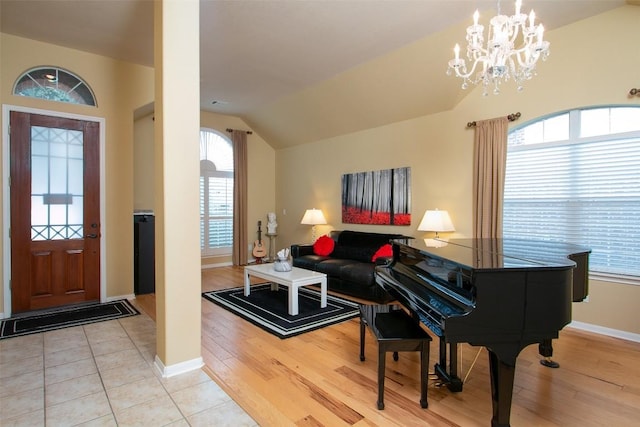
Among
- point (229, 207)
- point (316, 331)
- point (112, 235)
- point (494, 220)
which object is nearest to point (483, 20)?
point (494, 220)

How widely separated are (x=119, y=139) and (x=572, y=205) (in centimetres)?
563

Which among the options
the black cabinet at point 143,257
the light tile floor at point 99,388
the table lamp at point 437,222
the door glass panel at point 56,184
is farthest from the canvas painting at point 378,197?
the door glass panel at point 56,184

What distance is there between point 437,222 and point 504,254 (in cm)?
213

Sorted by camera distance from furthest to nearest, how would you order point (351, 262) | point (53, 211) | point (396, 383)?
1. point (351, 262)
2. point (53, 211)
3. point (396, 383)

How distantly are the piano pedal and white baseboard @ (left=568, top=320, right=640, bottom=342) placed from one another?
1.12 meters

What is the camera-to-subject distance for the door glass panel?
3.92 metres

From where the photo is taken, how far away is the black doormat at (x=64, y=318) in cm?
340

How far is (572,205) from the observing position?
12.0ft

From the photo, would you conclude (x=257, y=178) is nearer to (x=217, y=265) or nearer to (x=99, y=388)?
(x=217, y=265)

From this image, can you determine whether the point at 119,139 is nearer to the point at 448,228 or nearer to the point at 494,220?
the point at 448,228

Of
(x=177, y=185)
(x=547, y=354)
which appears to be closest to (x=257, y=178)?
(x=177, y=185)

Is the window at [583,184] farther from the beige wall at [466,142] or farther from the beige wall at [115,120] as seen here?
the beige wall at [115,120]

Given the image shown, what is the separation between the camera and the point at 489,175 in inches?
161

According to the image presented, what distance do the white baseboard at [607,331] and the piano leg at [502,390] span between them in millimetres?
2539
